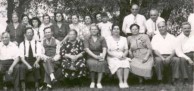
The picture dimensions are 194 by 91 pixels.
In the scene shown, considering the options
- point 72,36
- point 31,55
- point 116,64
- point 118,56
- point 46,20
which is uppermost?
point 46,20

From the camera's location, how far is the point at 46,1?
52.2ft

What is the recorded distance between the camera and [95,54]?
9.17 meters

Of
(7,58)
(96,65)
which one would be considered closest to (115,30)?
(96,65)

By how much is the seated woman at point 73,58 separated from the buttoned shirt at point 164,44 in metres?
1.68

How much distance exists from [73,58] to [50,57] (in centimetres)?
50

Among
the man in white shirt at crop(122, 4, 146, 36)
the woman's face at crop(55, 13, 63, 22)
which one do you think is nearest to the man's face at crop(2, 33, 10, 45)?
the woman's face at crop(55, 13, 63, 22)

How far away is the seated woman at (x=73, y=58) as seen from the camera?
902 centimetres

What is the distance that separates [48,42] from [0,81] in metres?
1.36

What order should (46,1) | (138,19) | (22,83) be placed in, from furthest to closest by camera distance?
(46,1), (138,19), (22,83)

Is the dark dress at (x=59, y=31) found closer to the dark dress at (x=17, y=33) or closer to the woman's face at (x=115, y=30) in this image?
the dark dress at (x=17, y=33)

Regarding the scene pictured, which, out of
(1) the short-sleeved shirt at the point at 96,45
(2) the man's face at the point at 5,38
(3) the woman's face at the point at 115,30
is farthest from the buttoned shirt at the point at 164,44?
(2) the man's face at the point at 5,38

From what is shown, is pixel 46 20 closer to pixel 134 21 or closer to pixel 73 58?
pixel 73 58

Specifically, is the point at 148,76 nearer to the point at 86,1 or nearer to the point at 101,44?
the point at 101,44

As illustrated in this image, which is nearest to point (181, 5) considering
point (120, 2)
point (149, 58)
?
point (120, 2)
